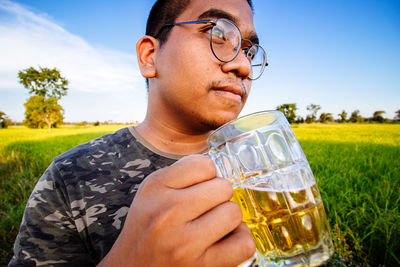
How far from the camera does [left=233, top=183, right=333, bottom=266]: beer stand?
0.55 meters

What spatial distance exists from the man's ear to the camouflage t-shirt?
1.86 feet

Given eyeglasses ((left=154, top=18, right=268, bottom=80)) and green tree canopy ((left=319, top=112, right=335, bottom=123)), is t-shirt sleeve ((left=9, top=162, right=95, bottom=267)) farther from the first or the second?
green tree canopy ((left=319, top=112, right=335, bottom=123))

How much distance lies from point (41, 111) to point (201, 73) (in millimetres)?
49559

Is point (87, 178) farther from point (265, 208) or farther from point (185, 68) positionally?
point (265, 208)

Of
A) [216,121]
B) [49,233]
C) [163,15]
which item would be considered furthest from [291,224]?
[163,15]

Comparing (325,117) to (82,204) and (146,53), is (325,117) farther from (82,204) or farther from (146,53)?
(82,204)

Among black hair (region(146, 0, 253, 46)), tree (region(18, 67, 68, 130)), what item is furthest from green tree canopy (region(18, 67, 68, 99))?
black hair (region(146, 0, 253, 46))

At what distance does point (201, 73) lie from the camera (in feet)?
3.64

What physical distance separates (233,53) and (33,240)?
1.44m

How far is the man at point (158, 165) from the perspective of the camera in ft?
1.62

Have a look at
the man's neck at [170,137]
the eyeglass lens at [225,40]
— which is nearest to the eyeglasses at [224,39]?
the eyeglass lens at [225,40]

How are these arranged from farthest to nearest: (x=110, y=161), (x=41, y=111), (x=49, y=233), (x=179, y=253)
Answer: (x=41, y=111) → (x=110, y=161) → (x=49, y=233) → (x=179, y=253)

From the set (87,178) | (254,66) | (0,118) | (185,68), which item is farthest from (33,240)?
(0,118)

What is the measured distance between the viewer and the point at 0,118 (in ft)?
165
